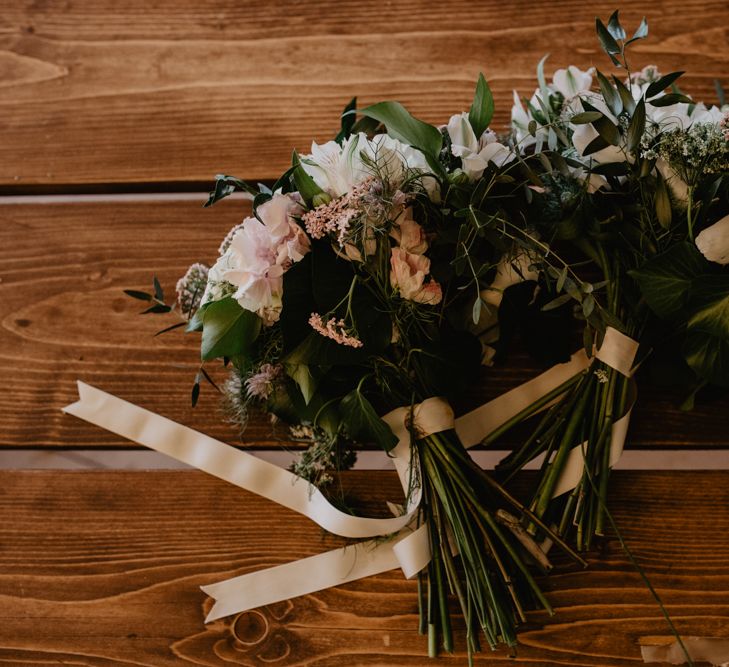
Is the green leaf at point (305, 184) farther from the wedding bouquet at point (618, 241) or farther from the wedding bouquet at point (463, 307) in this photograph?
the wedding bouquet at point (618, 241)

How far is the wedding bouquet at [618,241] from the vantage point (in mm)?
771

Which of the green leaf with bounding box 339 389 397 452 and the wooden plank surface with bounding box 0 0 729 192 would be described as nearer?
the green leaf with bounding box 339 389 397 452

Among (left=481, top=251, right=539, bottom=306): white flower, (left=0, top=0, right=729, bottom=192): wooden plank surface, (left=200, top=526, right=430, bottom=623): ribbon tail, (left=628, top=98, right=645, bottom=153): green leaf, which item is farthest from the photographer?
(left=0, top=0, right=729, bottom=192): wooden plank surface

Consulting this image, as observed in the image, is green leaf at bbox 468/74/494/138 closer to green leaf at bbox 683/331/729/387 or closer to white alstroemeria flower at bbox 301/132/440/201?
white alstroemeria flower at bbox 301/132/440/201

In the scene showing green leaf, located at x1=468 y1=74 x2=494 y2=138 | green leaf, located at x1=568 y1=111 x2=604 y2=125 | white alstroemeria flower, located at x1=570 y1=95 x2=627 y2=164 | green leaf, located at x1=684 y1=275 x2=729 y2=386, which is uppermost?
green leaf, located at x1=468 y1=74 x2=494 y2=138

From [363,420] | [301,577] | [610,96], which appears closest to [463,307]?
[363,420]

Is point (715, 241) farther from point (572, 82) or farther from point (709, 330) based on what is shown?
point (572, 82)

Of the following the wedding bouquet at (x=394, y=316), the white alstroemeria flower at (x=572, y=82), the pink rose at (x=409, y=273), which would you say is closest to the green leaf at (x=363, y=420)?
the wedding bouquet at (x=394, y=316)

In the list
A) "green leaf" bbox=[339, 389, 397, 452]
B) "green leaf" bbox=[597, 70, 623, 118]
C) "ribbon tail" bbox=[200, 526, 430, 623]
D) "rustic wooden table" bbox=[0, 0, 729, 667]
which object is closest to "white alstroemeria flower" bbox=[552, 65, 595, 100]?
"green leaf" bbox=[597, 70, 623, 118]

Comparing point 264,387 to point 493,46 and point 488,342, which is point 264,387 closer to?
point 488,342

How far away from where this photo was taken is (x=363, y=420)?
84 centimetres

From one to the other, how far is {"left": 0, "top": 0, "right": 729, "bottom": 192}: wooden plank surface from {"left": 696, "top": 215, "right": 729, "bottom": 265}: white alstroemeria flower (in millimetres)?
419

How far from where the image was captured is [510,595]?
2.95 ft

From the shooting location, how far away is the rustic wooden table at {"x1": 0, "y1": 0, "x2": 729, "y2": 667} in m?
0.94
